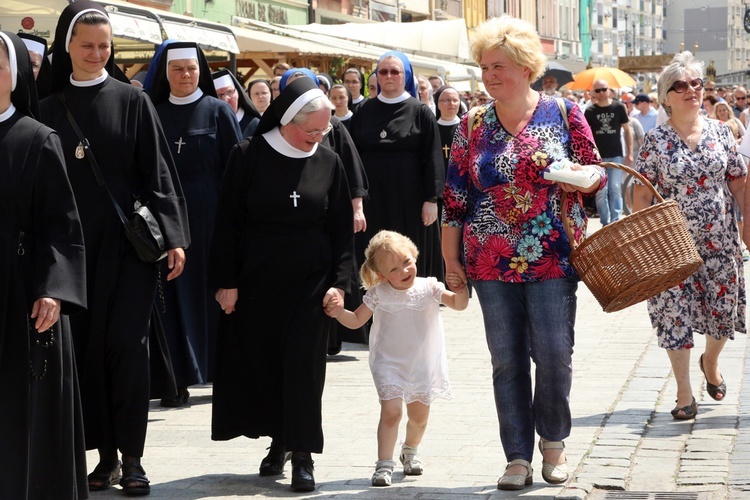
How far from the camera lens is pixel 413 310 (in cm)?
652

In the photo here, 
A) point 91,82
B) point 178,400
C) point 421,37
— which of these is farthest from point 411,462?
point 421,37

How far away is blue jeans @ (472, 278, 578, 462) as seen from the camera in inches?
243

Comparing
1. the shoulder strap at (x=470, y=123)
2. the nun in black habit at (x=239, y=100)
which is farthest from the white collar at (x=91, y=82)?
the nun in black habit at (x=239, y=100)

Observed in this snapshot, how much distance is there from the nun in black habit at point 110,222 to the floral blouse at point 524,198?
1.35m

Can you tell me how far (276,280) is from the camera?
6.46 metres

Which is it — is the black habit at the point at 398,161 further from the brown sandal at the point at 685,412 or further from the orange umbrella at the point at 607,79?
the orange umbrella at the point at 607,79

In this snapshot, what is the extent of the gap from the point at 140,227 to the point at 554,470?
200 centimetres

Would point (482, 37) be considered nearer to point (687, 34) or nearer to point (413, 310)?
point (413, 310)

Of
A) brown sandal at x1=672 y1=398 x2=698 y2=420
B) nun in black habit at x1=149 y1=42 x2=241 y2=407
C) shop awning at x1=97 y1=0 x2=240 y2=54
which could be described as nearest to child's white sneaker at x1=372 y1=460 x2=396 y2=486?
brown sandal at x1=672 y1=398 x2=698 y2=420

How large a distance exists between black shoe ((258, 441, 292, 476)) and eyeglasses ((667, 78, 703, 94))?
9.32 feet

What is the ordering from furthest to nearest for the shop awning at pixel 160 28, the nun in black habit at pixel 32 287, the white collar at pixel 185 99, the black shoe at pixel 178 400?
1. the shop awning at pixel 160 28
2. the white collar at pixel 185 99
3. the black shoe at pixel 178 400
4. the nun in black habit at pixel 32 287

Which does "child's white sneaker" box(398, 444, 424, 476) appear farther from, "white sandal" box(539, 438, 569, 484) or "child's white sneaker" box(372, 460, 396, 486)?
"white sandal" box(539, 438, 569, 484)

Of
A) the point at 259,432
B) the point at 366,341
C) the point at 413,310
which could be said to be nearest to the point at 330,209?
the point at 413,310

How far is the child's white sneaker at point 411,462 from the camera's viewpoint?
21.4ft
